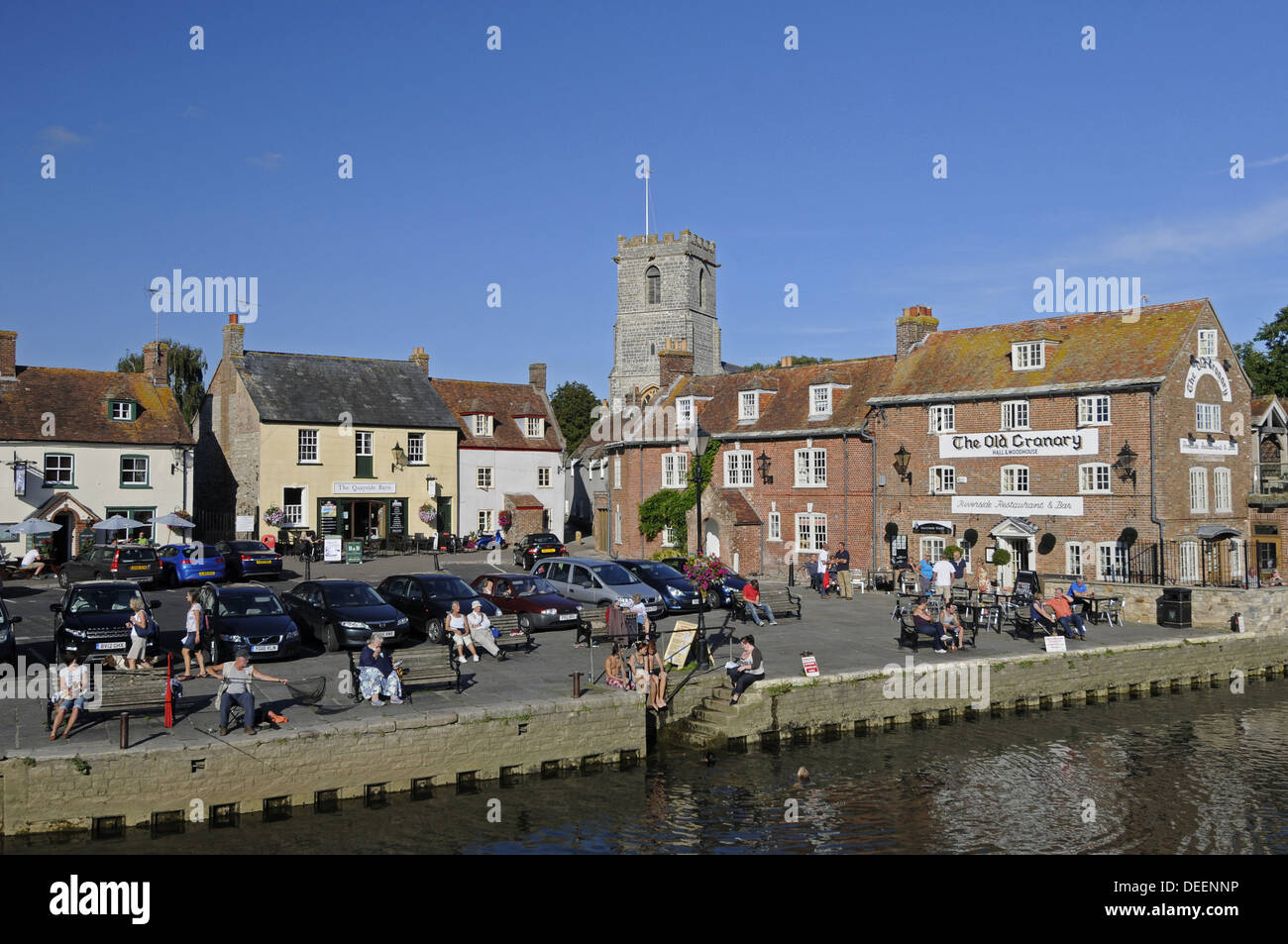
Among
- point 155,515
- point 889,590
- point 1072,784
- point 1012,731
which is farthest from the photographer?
point 155,515

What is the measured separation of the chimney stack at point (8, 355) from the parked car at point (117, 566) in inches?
503

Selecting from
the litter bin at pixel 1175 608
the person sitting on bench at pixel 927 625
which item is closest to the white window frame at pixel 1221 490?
the litter bin at pixel 1175 608

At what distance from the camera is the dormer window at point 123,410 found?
4262cm

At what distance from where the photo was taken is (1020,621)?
2602 cm

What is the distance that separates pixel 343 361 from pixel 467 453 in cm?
771

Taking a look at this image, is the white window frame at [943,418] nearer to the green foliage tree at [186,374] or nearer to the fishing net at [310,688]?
the fishing net at [310,688]

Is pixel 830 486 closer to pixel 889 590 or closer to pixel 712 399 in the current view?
pixel 889 590

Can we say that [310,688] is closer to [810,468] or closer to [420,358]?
[810,468]

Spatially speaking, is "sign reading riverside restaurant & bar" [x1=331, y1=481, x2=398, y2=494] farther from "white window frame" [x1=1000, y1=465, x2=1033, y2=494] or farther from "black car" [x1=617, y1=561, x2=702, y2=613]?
"white window frame" [x1=1000, y1=465, x2=1033, y2=494]

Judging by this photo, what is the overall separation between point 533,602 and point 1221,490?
80.1 ft

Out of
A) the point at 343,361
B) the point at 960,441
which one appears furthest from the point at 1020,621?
the point at 343,361

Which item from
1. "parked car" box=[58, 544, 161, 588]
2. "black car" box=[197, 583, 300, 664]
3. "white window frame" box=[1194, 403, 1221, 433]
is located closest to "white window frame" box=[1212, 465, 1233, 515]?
"white window frame" box=[1194, 403, 1221, 433]

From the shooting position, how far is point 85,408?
41.9 metres
